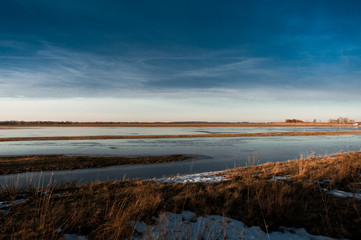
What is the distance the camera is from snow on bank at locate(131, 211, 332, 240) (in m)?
4.59

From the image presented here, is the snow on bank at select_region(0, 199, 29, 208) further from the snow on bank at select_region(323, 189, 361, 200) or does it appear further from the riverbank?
the snow on bank at select_region(323, 189, 361, 200)

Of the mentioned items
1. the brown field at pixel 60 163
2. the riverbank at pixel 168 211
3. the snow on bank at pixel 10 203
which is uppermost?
the riverbank at pixel 168 211

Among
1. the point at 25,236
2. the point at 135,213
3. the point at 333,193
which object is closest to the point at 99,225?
the point at 135,213

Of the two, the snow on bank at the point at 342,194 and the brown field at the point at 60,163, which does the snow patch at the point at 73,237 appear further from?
the brown field at the point at 60,163

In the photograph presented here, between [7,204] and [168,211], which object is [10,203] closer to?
[7,204]

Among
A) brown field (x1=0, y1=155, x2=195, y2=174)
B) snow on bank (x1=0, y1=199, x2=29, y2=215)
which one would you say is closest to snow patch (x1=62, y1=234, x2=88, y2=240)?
snow on bank (x1=0, y1=199, x2=29, y2=215)

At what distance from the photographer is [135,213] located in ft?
17.4

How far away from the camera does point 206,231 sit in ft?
16.0

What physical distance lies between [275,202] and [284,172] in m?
6.58

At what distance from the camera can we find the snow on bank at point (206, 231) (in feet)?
15.0

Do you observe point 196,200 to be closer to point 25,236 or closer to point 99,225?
point 99,225

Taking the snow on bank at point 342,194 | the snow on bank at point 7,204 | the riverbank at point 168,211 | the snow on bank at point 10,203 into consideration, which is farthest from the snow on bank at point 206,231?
the snow on bank at point 10,203

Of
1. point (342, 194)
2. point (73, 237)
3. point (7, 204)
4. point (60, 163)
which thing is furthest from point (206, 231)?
point (60, 163)

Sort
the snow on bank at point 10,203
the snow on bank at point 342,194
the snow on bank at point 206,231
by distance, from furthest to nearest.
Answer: the snow on bank at point 342,194
the snow on bank at point 10,203
the snow on bank at point 206,231
